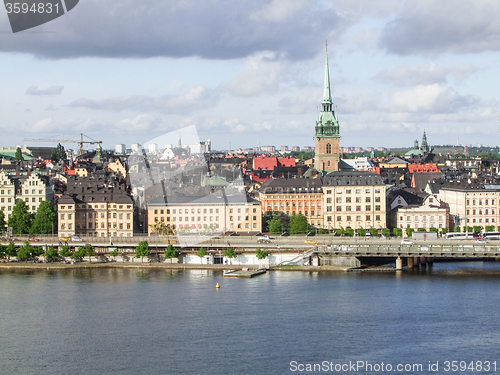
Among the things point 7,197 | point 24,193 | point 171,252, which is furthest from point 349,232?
point 7,197

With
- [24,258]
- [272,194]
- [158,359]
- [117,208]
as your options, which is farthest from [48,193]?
[158,359]

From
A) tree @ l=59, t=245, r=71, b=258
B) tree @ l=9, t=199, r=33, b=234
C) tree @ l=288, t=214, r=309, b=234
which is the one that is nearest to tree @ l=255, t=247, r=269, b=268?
tree @ l=288, t=214, r=309, b=234

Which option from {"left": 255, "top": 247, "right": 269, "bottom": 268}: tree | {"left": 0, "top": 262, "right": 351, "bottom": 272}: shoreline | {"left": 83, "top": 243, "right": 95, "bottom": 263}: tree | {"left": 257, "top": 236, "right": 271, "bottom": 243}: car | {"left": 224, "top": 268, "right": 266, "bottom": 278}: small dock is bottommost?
{"left": 224, "top": 268, "right": 266, "bottom": 278}: small dock

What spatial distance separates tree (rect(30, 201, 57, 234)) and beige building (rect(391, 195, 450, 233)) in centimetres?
2063

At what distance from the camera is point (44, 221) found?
45812 millimetres

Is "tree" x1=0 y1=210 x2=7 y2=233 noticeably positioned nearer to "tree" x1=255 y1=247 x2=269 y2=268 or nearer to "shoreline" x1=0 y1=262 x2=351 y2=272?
"shoreline" x1=0 y1=262 x2=351 y2=272

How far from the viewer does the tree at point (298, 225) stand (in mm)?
Answer: 48031

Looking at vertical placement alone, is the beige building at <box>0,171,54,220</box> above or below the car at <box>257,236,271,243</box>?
above

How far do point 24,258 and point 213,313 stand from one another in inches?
644

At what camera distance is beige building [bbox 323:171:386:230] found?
52031 millimetres

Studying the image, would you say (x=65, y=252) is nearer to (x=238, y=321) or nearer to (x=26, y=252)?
(x=26, y=252)

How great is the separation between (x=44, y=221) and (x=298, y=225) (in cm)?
1411

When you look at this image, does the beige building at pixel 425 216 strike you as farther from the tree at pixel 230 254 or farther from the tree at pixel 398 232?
the tree at pixel 230 254

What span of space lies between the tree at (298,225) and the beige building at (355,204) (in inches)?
137
